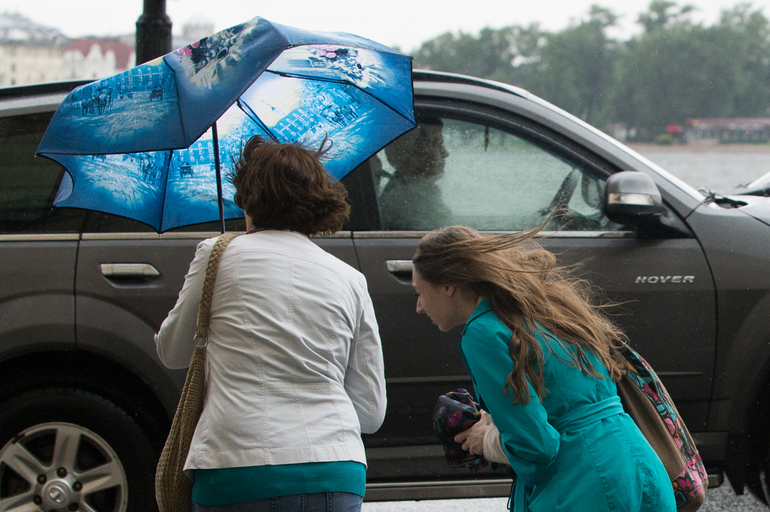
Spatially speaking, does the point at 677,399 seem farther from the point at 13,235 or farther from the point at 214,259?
the point at 13,235

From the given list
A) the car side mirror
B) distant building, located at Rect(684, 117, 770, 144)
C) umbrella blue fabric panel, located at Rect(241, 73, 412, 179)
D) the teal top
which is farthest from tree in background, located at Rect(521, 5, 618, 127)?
the teal top

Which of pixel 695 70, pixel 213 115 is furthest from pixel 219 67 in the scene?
pixel 695 70

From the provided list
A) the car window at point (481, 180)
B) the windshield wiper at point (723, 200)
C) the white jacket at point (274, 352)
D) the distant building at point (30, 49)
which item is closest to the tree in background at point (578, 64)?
the windshield wiper at point (723, 200)

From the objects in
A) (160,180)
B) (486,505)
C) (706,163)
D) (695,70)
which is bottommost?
(706,163)

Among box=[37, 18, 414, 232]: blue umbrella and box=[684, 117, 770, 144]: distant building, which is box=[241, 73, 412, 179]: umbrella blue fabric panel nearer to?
box=[37, 18, 414, 232]: blue umbrella

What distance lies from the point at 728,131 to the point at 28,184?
22.5 meters

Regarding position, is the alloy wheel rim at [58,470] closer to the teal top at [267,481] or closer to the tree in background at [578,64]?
the teal top at [267,481]

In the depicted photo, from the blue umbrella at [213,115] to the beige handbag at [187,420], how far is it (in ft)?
1.10

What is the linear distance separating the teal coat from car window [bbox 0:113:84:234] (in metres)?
1.96

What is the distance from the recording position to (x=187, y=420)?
5.45ft

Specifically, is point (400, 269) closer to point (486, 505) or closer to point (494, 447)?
point (494, 447)

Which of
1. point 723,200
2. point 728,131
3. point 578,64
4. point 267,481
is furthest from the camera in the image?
point 578,64

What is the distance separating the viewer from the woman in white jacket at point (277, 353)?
5.14 ft

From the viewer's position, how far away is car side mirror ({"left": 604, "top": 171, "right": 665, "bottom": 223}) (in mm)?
3002
